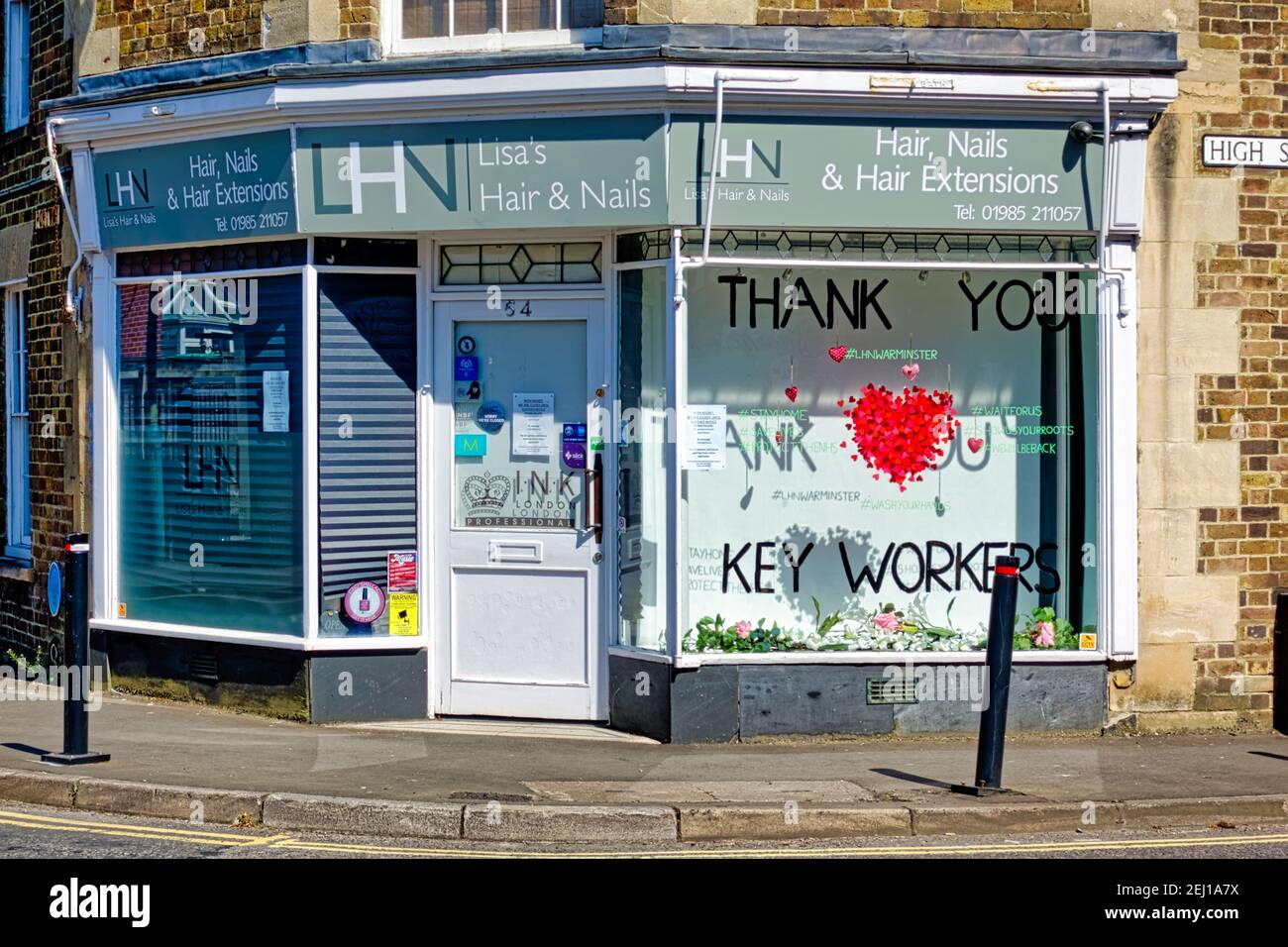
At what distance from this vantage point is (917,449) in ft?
33.1

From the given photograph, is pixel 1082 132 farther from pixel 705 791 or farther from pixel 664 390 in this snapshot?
pixel 705 791

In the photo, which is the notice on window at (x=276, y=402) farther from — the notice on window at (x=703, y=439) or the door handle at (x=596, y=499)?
the notice on window at (x=703, y=439)

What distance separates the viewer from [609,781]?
8336mm

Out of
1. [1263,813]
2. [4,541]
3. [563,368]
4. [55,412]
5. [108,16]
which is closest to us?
→ [1263,813]

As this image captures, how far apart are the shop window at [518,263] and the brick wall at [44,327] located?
10.1 ft

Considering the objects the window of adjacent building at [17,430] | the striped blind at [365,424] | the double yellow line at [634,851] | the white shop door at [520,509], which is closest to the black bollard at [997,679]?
the double yellow line at [634,851]

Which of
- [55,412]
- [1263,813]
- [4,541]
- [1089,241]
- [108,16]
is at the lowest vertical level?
[1263,813]

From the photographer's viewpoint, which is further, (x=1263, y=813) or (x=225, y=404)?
(x=225, y=404)

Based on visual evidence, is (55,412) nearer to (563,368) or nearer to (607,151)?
(563,368)

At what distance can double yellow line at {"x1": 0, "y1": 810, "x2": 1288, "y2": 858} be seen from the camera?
23.5ft

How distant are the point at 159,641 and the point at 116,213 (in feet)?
9.33

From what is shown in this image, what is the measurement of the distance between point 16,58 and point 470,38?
4803mm

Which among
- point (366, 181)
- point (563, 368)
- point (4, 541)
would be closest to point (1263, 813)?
point (563, 368)

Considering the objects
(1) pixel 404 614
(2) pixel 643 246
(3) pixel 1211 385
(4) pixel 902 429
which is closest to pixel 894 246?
(4) pixel 902 429
